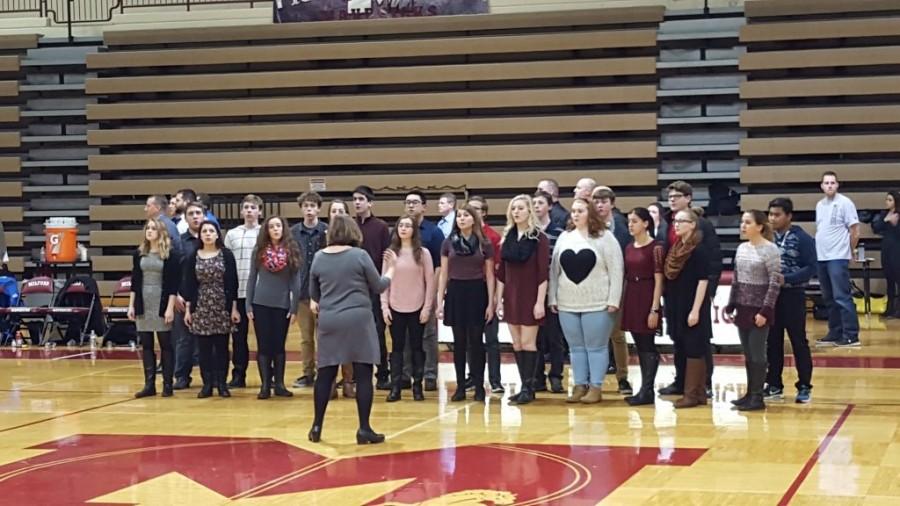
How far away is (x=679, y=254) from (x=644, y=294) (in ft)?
1.42

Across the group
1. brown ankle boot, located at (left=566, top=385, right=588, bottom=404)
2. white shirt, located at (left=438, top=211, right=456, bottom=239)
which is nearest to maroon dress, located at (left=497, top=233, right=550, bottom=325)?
brown ankle boot, located at (left=566, top=385, right=588, bottom=404)

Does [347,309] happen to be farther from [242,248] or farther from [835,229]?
[835,229]

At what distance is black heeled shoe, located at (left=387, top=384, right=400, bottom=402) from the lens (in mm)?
8664

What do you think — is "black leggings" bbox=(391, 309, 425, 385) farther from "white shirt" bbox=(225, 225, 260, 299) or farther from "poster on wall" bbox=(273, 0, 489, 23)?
"poster on wall" bbox=(273, 0, 489, 23)

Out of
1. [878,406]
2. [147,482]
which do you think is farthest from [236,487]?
[878,406]

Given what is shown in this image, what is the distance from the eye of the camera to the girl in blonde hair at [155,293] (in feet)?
29.9

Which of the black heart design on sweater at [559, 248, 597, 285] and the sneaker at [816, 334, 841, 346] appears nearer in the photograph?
the black heart design on sweater at [559, 248, 597, 285]

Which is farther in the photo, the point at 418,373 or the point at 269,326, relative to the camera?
the point at 269,326

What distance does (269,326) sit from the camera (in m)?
8.87

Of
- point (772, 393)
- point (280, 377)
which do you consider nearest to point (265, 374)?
point (280, 377)

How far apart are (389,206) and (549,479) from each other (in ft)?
34.0

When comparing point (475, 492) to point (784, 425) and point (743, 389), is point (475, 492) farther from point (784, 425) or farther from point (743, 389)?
point (743, 389)

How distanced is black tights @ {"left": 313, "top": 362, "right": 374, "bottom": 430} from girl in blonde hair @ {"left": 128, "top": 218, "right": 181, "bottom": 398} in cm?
251

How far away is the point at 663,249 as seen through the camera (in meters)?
8.27
